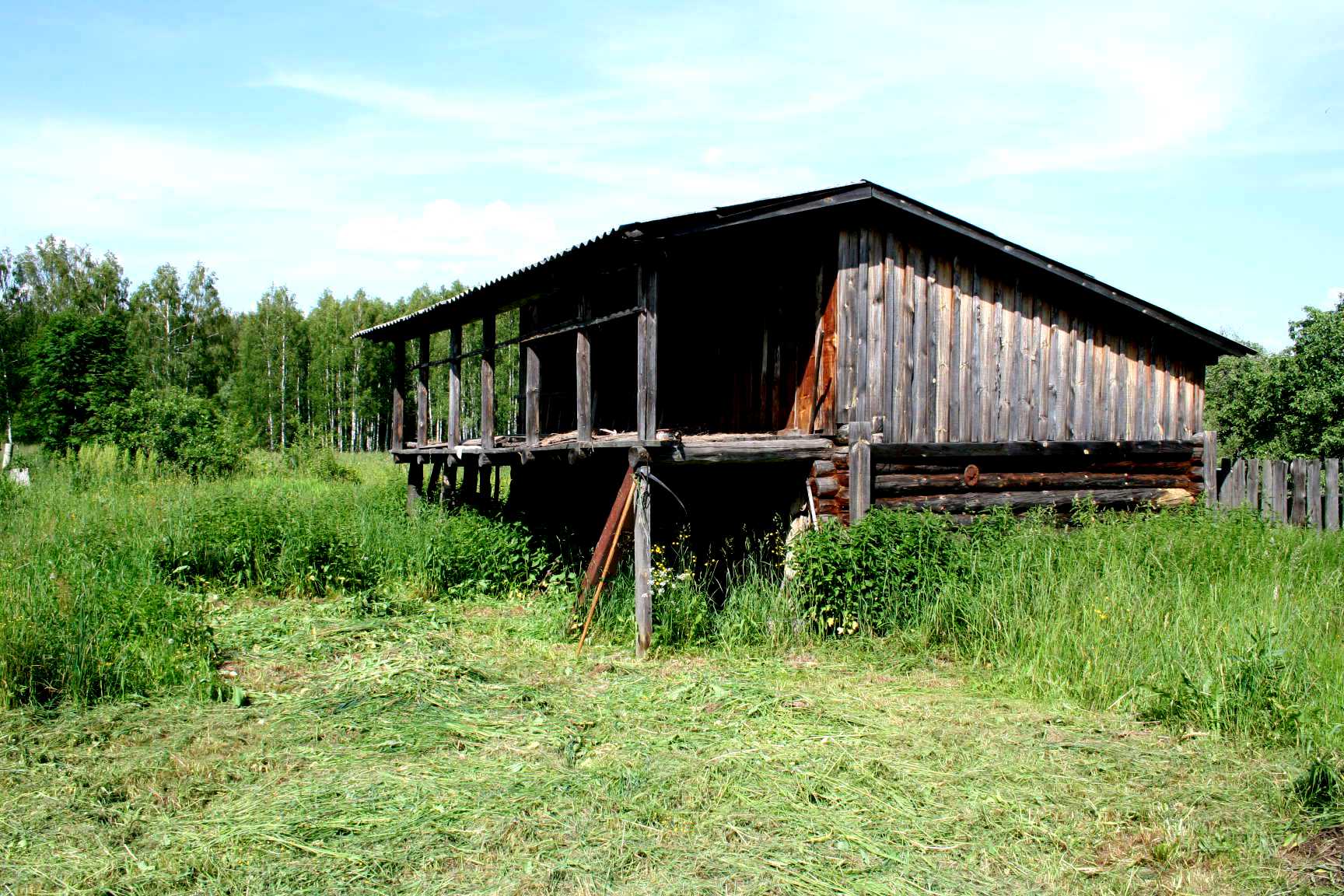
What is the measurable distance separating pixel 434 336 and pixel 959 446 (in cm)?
4051

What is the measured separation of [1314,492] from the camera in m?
12.7

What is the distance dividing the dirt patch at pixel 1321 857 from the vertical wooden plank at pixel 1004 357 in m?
6.96

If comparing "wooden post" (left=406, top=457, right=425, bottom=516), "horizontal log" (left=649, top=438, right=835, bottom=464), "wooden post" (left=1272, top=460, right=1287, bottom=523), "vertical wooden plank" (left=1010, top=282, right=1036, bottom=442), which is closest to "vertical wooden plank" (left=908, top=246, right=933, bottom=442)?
"horizontal log" (left=649, top=438, right=835, bottom=464)

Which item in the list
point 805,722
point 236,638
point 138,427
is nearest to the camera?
point 805,722

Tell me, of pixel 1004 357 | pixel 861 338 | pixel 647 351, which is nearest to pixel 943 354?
pixel 1004 357

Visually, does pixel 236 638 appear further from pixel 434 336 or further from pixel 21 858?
pixel 434 336

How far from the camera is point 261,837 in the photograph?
470 centimetres

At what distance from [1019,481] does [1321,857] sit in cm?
715

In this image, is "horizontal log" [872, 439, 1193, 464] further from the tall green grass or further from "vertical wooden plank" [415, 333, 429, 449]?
"vertical wooden plank" [415, 333, 429, 449]

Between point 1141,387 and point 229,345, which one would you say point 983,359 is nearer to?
point 1141,387

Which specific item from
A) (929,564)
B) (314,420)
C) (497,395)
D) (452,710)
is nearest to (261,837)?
(452,710)

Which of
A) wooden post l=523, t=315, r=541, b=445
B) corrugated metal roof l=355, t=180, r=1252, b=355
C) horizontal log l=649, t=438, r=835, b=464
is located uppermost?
corrugated metal roof l=355, t=180, r=1252, b=355

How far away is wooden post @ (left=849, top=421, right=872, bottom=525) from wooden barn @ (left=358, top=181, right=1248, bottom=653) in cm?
2

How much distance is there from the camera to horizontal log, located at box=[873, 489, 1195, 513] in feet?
34.9
